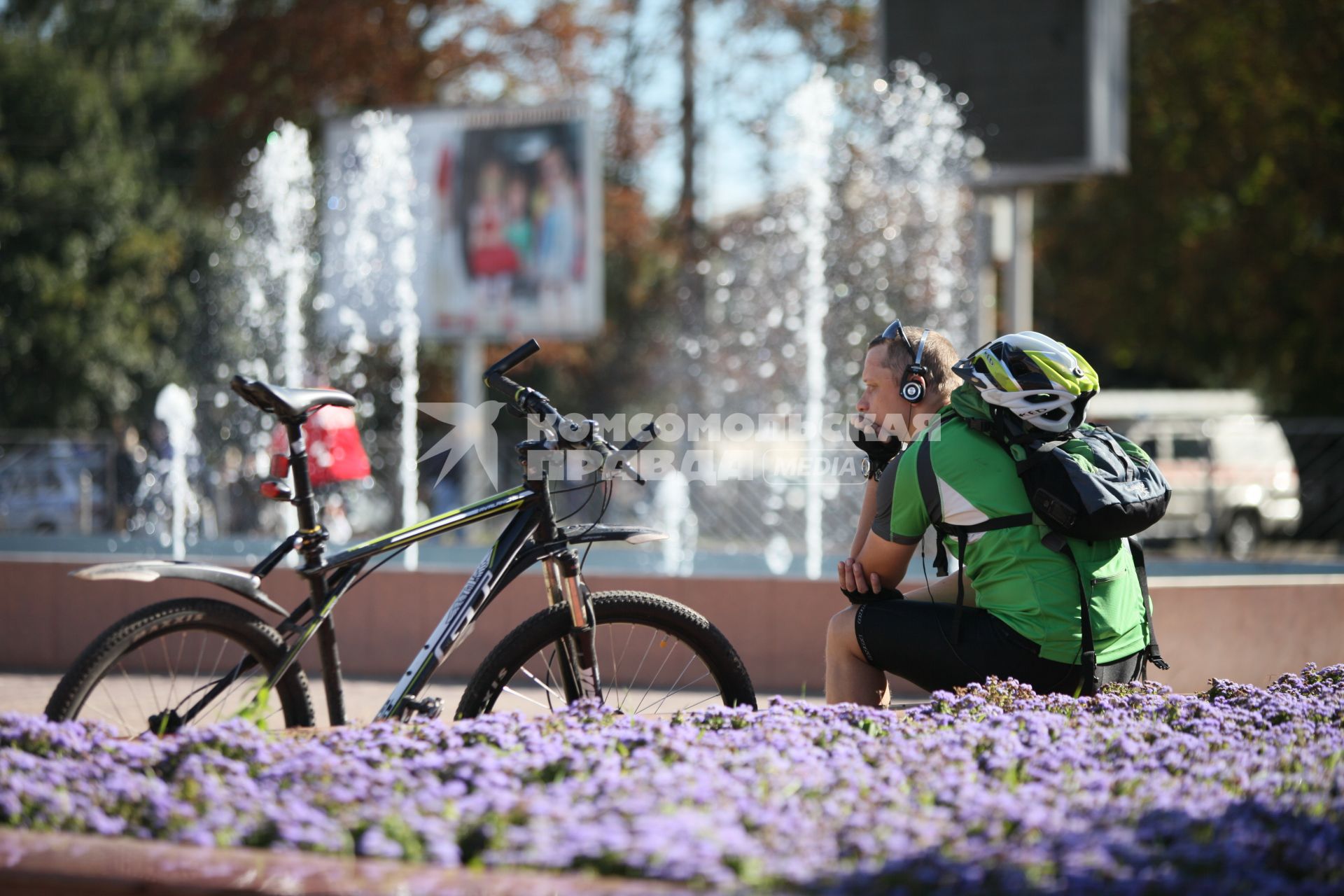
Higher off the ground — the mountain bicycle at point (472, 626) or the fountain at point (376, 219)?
the fountain at point (376, 219)

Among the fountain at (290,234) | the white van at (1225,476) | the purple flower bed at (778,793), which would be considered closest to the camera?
the purple flower bed at (778,793)

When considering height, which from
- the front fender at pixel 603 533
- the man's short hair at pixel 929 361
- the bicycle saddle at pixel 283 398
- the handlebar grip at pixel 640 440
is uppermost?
the man's short hair at pixel 929 361

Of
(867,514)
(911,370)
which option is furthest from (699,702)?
(911,370)

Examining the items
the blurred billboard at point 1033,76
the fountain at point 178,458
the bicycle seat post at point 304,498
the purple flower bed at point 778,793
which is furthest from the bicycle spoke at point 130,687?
the fountain at point 178,458

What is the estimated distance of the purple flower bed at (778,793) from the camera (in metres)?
2.22

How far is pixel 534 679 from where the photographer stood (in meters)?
3.69

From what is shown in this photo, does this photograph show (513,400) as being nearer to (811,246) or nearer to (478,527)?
(478,527)

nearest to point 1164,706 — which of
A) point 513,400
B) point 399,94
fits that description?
point 513,400

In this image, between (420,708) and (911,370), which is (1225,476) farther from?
(420,708)

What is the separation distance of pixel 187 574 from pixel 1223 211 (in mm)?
25561

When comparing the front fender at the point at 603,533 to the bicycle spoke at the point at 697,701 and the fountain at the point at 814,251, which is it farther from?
the fountain at the point at 814,251

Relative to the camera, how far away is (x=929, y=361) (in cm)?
404

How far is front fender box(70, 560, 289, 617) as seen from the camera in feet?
11.7

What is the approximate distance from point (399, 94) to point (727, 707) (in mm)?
22857
